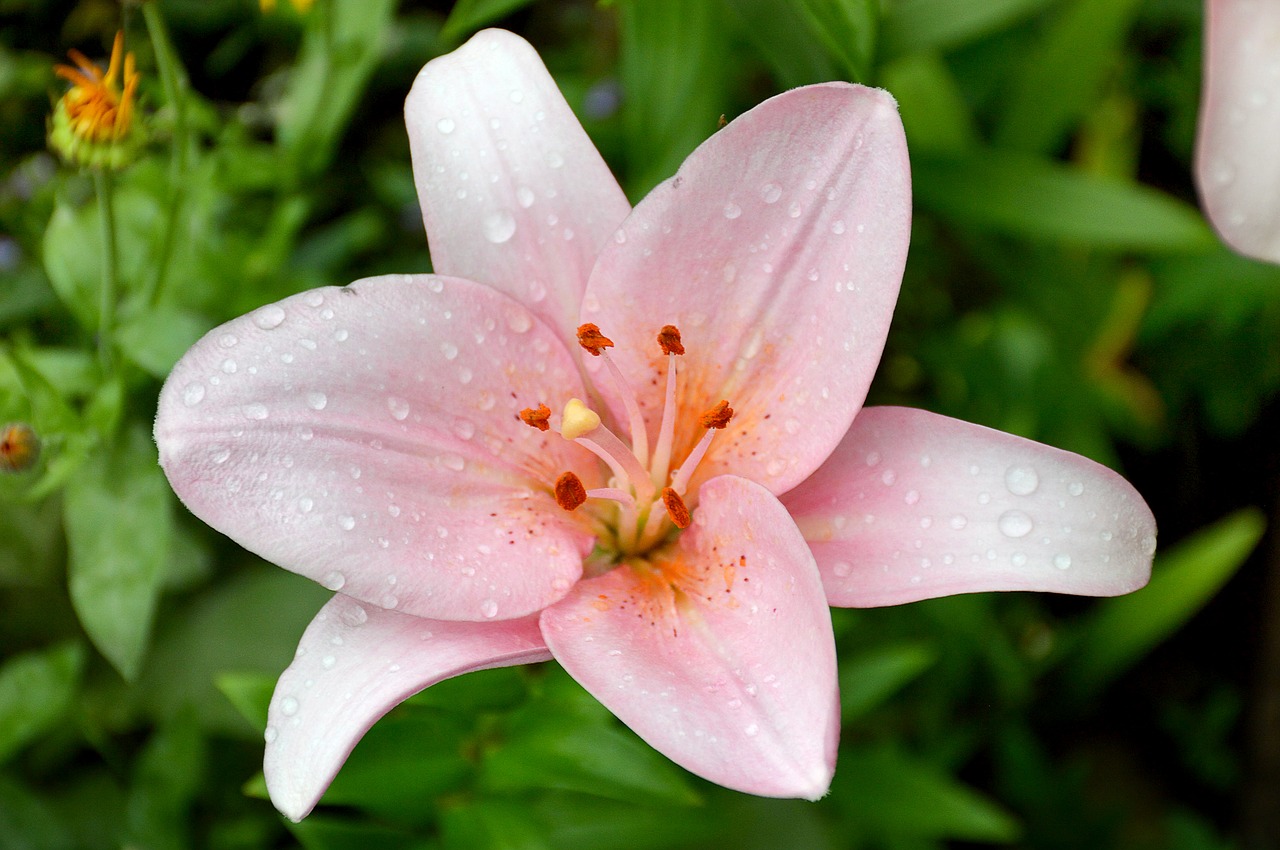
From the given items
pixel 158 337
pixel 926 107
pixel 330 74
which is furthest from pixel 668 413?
pixel 926 107

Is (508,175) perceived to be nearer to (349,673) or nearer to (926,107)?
(349,673)

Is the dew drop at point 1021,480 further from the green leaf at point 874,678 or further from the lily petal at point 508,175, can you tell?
the green leaf at point 874,678

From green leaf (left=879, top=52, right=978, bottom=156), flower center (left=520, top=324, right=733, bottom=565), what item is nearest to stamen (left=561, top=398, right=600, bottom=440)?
flower center (left=520, top=324, right=733, bottom=565)

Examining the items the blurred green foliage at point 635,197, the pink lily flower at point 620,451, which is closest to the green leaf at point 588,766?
the blurred green foliage at point 635,197

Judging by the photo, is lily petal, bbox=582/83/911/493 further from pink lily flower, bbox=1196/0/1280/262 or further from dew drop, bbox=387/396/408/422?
pink lily flower, bbox=1196/0/1280/262

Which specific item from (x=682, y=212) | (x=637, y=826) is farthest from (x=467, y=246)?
(x=637, y=826)

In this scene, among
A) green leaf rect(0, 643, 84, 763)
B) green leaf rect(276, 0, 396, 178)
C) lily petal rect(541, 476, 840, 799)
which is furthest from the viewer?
green leaf rect(276, 0, 396, 178)

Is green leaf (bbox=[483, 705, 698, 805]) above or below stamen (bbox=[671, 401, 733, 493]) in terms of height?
below
